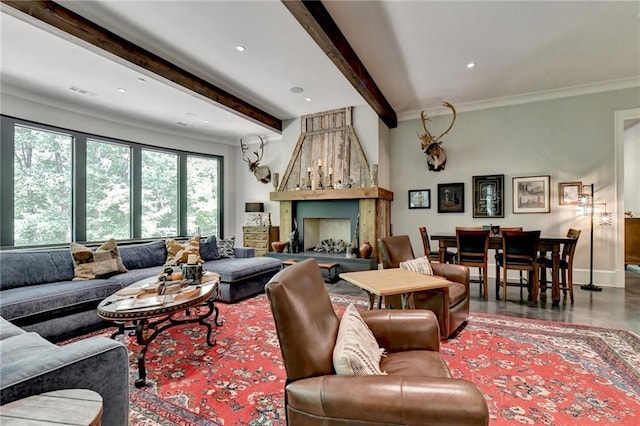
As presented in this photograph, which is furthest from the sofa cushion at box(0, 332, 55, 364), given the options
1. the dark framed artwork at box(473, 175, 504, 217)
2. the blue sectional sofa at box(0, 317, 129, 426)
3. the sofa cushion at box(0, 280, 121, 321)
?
the dark framed artwork at box(473, 175, 504, 217)

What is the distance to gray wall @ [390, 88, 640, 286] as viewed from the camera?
4512mm

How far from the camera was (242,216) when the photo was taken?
24.7 feet

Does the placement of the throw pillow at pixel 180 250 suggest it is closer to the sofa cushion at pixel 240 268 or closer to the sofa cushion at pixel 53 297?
the sofa cushion at pixel 240 268

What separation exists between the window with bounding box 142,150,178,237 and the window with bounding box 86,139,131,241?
Result: 318 millimetres

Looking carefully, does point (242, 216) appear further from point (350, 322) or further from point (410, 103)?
point (350, 322)

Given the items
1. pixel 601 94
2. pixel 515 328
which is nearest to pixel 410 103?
pixel 601 94

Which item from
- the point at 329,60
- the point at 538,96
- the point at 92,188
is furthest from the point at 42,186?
the point at 538,96

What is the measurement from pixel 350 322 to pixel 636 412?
1851 millimetres

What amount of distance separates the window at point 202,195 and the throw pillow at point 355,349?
600 centimetres

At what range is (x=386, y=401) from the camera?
1.02 m

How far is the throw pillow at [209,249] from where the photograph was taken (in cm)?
459

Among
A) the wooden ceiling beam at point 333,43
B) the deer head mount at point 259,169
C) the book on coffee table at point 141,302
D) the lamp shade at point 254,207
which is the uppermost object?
the wooden ceiling beam at point 333,43

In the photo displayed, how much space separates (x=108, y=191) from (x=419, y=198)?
5.98 metres

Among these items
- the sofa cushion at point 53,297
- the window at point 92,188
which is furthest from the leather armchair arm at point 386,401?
the window at point 92,188
